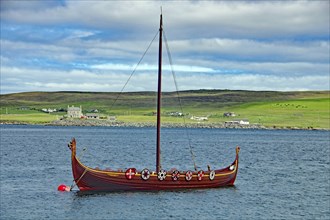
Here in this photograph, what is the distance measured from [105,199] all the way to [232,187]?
16.1 meters

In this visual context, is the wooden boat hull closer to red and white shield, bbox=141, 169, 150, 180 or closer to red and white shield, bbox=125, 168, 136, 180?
red and white shield, bbox=125, 168, 136, 180

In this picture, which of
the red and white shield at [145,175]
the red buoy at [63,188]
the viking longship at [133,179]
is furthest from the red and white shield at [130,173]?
the red buoy at [63,188]

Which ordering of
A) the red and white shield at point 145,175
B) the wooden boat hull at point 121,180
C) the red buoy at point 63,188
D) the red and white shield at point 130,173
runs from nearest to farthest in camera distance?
the wooden boat hull at point 121,180 → the red and white shield at point 130,173 → the red and white shield at point 145,175 → the red buoy at point 63,188

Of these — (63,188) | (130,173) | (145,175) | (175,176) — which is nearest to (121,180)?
(130,173)

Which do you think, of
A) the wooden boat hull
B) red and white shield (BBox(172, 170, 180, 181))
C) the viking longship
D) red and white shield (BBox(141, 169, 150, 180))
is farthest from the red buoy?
red and white shield (BBox(172, 170, 180, 181))

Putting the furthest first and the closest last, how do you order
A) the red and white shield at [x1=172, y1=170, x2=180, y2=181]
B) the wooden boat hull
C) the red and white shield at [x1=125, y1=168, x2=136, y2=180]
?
the red and white shield at [x1=172, y1=170, x2=180, y2=181]
the red and white shield at [x1=125, y1=168, x2=136, y2=180]
the wooden boat hull

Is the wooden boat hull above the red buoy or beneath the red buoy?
above

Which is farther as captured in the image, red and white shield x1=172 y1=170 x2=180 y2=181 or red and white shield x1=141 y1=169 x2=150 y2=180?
red and white shield x1=172 y1=170 x2=180 y2=181

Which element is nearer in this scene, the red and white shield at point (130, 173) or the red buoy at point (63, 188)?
the red and white shield at point (130, 173)

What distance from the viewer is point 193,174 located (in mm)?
63281

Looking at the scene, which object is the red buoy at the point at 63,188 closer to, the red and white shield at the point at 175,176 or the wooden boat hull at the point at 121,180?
the wooden boat hull at the point at 121,180

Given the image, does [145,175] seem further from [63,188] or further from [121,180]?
[63,188]

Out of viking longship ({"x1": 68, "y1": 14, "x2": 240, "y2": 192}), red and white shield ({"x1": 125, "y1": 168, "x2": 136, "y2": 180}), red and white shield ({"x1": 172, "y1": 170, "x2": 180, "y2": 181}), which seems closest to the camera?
viking longship ({"x1": 68, "y1": 14, "x2": 240, "y2": 192})

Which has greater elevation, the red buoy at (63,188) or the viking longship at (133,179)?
the viking longship at (133,179)
